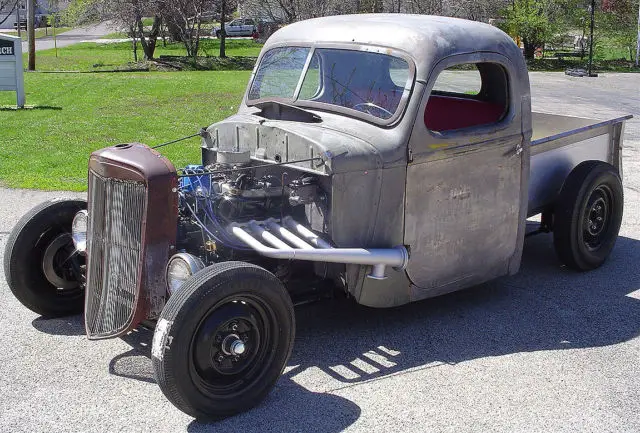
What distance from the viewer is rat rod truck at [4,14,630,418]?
422 centimetres

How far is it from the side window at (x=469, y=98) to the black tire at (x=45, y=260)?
2.67 metres

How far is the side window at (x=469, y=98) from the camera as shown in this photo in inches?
224

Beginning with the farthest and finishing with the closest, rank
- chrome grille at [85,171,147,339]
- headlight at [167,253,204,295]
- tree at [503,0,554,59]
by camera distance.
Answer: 1. tree at [503,0,554,59]
2. chrome grille at [85,171,147,339]
3. headlight at [167,253,204,295]

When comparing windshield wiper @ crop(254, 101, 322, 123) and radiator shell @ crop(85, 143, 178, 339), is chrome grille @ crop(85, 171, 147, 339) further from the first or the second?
windshield wiper @ crop(254, 101, 322, 123)

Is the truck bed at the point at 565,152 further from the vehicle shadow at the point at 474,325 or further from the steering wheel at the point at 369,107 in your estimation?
the steering wheel at the point at 369,107

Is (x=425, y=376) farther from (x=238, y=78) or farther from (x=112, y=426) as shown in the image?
(x=238, y=78)

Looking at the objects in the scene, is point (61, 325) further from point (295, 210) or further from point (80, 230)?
point (295, 210)

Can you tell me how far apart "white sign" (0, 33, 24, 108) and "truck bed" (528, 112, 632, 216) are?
1169 centimetres

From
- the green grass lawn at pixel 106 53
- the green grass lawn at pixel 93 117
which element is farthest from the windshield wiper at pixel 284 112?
the green grass lawn at pixel 106 53

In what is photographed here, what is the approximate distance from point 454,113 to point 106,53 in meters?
29.9

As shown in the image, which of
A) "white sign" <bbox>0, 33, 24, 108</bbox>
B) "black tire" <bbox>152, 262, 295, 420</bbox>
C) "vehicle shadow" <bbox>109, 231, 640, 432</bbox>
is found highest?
"white sign" <bbox>0, 33, 24, 108</bbox>

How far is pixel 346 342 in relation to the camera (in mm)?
5113

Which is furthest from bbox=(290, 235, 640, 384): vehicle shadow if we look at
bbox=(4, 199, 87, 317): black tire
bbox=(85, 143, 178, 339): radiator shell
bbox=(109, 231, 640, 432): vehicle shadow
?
bbox=(4, 199, 87, 317): black tire

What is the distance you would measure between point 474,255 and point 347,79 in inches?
57.9
